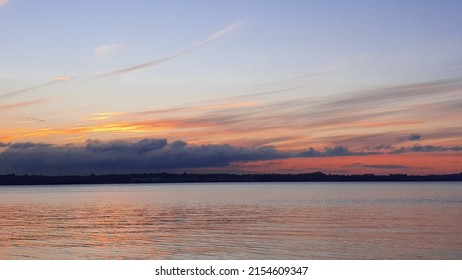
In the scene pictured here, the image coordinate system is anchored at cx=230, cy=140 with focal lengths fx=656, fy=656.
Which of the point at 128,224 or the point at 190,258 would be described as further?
the point at 128,224

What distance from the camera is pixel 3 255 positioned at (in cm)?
3425

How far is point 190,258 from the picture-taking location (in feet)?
106

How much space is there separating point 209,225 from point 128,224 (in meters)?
7.18

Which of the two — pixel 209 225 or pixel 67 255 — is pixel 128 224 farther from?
pixel 67 255

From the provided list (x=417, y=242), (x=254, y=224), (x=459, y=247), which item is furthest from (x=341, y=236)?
(x=254, y=224)

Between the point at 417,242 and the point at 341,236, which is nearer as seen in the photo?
the point at 417,242

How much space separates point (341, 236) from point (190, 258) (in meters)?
12.0

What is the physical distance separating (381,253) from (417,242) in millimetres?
4738
